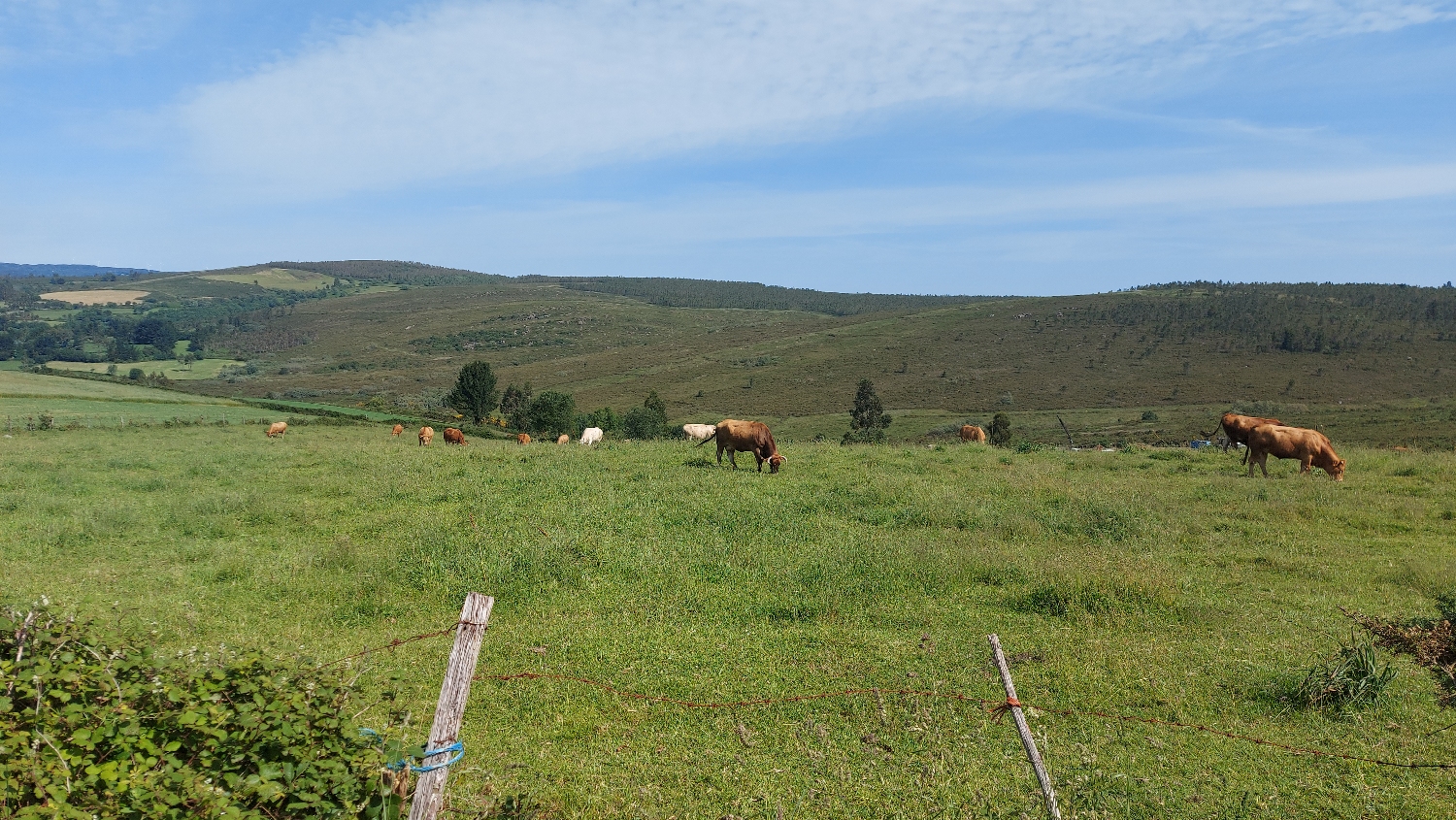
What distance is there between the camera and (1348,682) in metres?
7.40

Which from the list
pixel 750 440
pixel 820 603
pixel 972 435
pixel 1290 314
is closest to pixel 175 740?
pixel 820 603

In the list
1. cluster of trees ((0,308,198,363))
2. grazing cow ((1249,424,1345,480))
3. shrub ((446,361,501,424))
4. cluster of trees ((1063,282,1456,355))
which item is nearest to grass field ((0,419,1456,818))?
grazing cow ((1249,424,1345,480))

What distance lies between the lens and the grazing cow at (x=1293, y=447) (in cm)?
1933

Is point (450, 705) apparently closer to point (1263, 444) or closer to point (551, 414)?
point (1263, 444)

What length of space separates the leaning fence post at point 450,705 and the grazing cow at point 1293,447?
771 inches

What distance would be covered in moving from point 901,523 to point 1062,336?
12313 centimetres

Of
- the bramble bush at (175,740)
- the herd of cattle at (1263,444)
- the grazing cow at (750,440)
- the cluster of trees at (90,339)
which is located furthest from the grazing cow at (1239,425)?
the cluster of trees at (90,339)

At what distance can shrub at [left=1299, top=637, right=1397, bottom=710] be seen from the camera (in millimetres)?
7328

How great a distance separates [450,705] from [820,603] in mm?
6389

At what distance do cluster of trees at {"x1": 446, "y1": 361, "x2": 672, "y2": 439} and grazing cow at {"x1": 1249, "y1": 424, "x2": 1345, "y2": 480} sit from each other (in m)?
38.3

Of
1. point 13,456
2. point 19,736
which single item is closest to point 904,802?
point 19,736

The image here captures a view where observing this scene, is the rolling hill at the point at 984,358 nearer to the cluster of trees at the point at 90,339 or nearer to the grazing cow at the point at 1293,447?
the cluster of trees at the point at 90,339

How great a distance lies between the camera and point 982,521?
46.4 feet

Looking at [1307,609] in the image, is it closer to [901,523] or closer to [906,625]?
[906,625]
